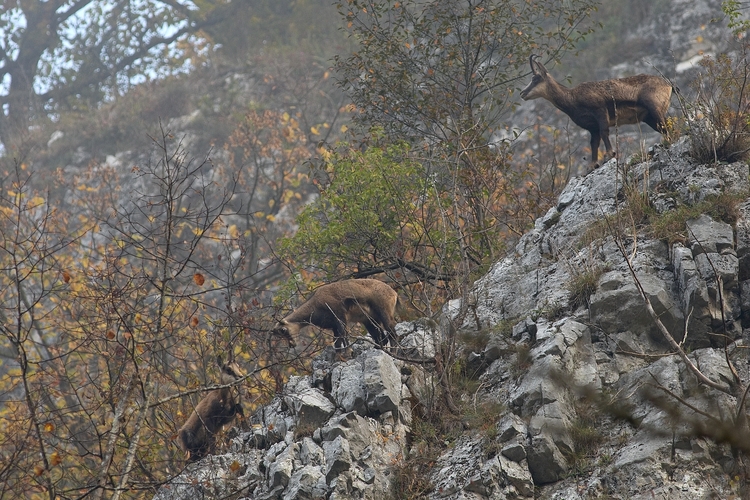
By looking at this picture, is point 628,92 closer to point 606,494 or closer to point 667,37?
point 606,494

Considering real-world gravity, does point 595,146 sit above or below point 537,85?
below

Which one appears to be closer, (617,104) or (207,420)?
(207,420)

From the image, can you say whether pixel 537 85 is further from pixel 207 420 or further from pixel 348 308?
pixel 207 420

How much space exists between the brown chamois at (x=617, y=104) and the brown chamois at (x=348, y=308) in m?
4.09

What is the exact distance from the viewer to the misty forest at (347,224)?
8.55 meters

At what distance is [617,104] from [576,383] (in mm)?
6183

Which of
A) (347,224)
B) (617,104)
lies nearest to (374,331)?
(347,224)

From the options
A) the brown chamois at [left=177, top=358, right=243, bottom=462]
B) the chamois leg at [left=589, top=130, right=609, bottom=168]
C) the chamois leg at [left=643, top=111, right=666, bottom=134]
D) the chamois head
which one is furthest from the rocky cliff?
the chamois head

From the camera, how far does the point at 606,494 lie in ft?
24.3

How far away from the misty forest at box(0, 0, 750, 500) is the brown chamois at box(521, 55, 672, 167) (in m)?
0.08

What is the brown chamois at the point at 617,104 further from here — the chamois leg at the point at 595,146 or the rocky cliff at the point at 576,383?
the rocky cliff at the point at 576,383

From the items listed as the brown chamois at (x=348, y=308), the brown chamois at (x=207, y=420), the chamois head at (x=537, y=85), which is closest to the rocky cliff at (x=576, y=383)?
the brown chamois at (x=207, y=420)

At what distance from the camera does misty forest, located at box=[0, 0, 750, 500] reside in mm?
8555

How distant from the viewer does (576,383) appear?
28.3ft
